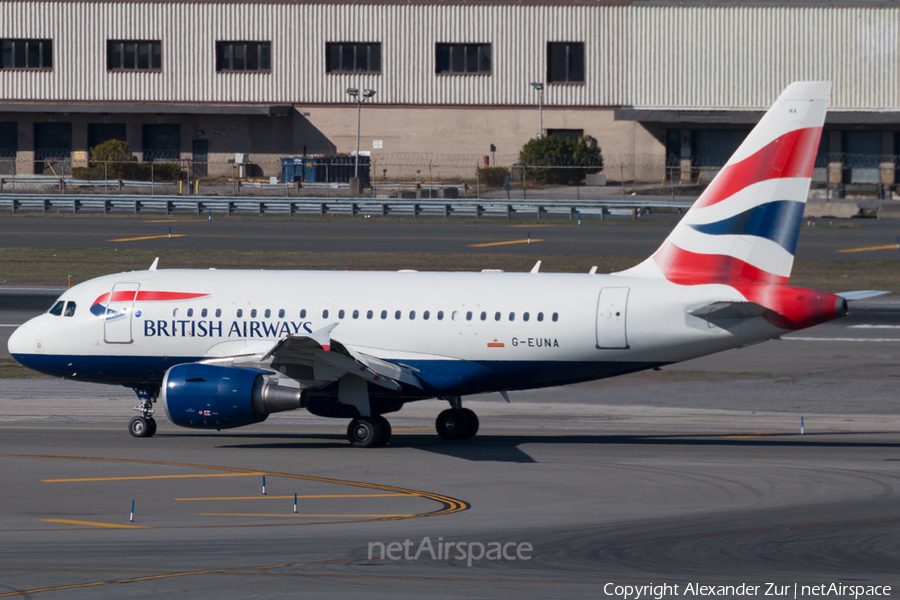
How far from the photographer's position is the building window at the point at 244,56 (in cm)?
9781

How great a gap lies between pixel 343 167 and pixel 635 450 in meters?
71.4

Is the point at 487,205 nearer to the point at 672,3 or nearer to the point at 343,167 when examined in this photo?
the point at 343,167

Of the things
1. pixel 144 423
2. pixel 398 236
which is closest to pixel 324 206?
pixel 398 236

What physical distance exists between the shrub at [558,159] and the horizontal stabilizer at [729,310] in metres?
67.5

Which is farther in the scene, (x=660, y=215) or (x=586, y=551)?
(x=660, y=215)

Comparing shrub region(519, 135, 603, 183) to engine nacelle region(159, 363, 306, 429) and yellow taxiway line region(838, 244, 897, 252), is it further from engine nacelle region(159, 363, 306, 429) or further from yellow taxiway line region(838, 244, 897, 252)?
engine nacelle region(159, 363, 306, 429)

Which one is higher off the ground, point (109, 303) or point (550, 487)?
point (109, 303)

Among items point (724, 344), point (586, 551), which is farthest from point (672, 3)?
point (586, 551)

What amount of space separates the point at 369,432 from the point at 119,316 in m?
6.64

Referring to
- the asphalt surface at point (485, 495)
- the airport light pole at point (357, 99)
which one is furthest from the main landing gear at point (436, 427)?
the airport light pole at point (357, 99)

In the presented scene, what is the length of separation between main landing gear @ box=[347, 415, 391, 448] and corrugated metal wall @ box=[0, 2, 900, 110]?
246 feet

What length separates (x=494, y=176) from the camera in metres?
92.6

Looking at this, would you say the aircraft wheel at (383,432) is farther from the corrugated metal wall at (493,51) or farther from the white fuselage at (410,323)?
the corrugated metal wall at (493,51)

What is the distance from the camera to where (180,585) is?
14422 millimetres
